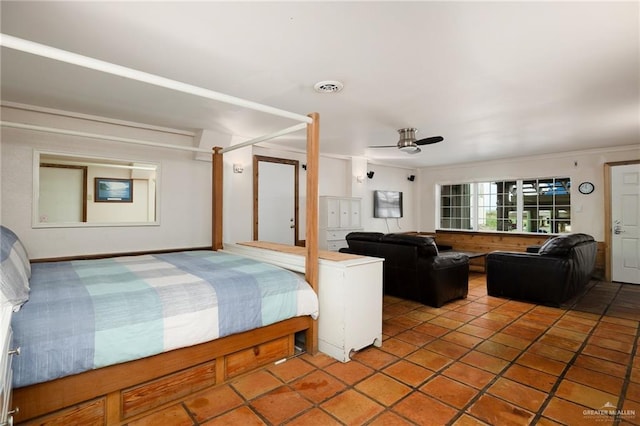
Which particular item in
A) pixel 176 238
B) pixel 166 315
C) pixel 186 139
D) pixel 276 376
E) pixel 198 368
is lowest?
pixel 276 376

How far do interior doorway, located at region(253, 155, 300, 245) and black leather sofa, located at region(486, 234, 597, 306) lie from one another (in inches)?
126

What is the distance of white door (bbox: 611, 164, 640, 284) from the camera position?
5.28m

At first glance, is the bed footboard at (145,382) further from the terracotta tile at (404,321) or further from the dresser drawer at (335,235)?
the dresser drawer at (335,235)

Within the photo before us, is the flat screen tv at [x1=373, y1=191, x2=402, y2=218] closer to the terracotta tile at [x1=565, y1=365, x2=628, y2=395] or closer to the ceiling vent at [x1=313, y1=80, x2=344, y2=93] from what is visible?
the ceiling vent at [x1=313, y1=80, x2=344, y2=93]

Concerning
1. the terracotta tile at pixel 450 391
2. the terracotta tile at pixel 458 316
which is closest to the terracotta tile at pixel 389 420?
the terracotta tile at pixel 450 391

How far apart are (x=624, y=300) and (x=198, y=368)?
5332mm

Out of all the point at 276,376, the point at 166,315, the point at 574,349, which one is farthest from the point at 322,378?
the point at 574,349

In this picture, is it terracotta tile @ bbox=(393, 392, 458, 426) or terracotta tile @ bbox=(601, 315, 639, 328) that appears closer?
→ terracotta tile @ bbox=(393, 392, 458, 426)

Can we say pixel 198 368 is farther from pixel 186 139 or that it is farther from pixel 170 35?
pixel 186 139

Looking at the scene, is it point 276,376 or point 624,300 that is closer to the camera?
point 276,376

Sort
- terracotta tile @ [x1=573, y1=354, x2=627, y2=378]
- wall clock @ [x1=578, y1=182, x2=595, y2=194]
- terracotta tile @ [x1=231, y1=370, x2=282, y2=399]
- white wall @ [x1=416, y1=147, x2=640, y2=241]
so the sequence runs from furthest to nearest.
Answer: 1. wall clock @ [x1=578, y1=182, x2=595, y2=194]
2. white wall @ [x1=416, y1=147, x2=640, y2=241]
3. terracotta tile @ [x1=573, y1=354, x2=627, y2=378]
4. terracotta tile @ [x1=231, y1=370, x2=282, y2=399]

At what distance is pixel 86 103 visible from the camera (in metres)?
3.36

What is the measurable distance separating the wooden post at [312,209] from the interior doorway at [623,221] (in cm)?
580

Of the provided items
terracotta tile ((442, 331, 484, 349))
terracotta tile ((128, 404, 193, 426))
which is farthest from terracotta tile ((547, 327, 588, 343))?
terracotta tile ((128, 404, 193, 426))
